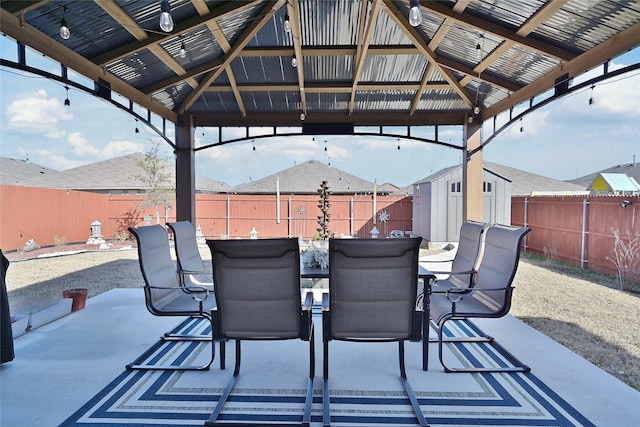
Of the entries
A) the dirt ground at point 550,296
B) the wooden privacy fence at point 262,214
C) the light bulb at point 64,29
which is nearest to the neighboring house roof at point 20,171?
the wooden privacy fence at point 262,214

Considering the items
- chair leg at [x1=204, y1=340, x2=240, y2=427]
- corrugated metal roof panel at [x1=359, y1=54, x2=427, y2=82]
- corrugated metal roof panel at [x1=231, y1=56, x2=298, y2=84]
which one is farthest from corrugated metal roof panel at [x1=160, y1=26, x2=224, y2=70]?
chair leg at [x1=204, y1=340, x2=240, y2=427]

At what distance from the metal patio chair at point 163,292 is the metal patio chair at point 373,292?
3.11 ft

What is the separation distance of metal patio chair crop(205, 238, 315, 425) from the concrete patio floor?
0.57 meters

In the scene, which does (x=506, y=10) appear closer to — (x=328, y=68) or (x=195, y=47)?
(x=328, y=68)

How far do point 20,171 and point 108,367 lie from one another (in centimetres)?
2076

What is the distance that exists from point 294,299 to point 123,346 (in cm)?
191

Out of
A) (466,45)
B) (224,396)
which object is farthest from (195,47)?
(224,396)

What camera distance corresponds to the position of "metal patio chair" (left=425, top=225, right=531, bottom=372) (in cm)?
260

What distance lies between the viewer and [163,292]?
2.95 meters

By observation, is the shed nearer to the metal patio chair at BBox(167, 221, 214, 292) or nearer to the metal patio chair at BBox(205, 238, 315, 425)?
the metal patio chair at BBox(167, 221, 214, 292)

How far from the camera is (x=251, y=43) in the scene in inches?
179

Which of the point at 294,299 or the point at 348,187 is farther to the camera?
the point at 348,187

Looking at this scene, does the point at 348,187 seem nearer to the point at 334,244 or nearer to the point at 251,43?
the point at 251,43

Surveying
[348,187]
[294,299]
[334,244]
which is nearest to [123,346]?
[294,299]
